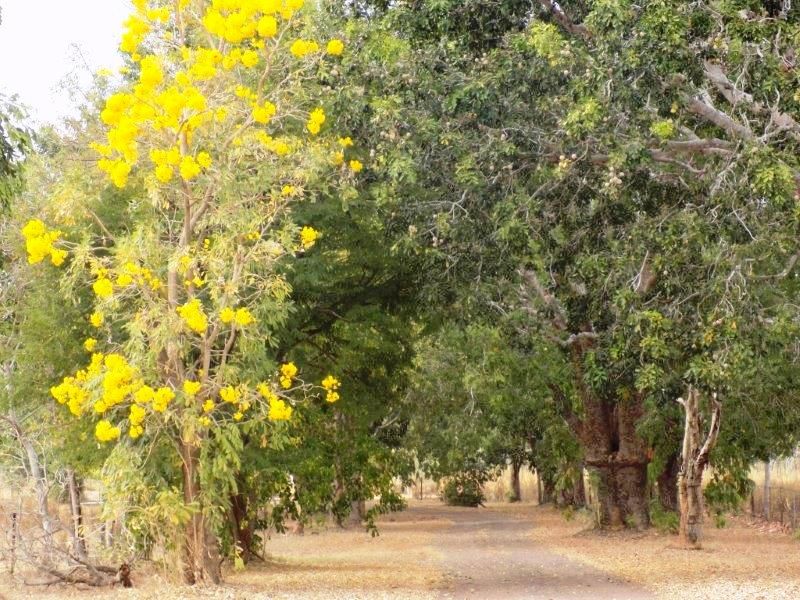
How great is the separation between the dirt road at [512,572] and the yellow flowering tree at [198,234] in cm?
357

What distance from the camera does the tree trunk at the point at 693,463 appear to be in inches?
819

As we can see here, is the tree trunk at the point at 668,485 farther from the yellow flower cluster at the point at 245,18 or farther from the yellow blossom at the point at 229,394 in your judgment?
the yellow flower cluster at the point at 245,18

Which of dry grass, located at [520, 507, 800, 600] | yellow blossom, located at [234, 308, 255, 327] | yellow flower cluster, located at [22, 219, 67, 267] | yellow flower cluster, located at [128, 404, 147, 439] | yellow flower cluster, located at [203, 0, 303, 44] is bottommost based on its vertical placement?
dry grass, located at [520, 507, 800, 600]

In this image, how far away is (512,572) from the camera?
18938 mm

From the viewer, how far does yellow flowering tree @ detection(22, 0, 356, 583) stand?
13.5m

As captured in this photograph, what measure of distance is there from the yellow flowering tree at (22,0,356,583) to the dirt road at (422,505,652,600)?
357 cm

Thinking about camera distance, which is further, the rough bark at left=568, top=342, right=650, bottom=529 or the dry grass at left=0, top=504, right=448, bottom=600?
the rough bark at left=568, top=342, right=650, bottom=529

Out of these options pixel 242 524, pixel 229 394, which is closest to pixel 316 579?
pixel 242 524

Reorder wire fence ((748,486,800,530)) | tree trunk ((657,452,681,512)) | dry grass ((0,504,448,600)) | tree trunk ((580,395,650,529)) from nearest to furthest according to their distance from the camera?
dry grass ((0,504,448,600))
tree trunk ((580,395,650,529))
wire fence ((748,486,800,530))
tree trunk ((657,452,681,512))

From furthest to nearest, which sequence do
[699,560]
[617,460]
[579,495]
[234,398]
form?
[579,495] → [617,460] → [699,560] → [234,398]

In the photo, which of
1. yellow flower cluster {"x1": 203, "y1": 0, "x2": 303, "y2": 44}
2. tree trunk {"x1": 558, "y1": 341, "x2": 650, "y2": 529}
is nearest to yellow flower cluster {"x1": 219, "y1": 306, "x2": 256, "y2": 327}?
yellow flower cluster {"x1": 203, "y1": 0, "x2": 303, "y2": 44}

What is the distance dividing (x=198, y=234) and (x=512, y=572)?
7511mm

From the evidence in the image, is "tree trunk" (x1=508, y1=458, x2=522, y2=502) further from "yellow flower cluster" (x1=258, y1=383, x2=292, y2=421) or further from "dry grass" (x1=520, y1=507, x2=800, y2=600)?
"yellow flower cluster" (x1=258, y1=383, x2=292, y2=421)

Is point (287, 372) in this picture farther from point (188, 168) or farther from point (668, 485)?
point (668, 485)
